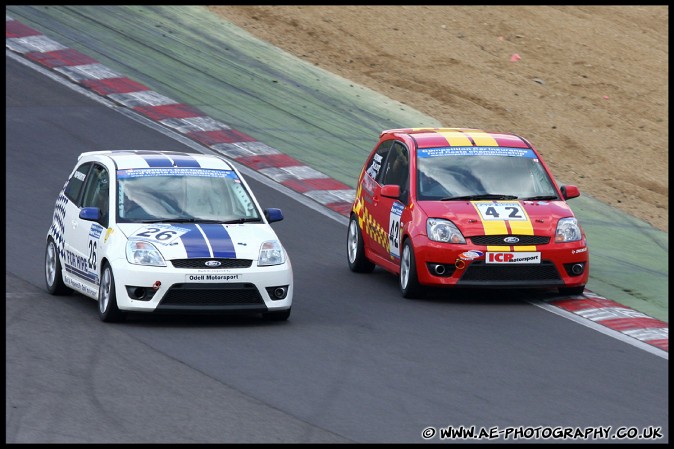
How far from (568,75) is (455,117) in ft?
14.4

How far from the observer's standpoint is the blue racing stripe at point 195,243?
12.6m

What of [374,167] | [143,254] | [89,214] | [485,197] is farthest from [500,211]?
[89,214]

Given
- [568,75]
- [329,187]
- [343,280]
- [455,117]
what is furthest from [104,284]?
[568,75]

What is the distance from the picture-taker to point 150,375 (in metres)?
10.8

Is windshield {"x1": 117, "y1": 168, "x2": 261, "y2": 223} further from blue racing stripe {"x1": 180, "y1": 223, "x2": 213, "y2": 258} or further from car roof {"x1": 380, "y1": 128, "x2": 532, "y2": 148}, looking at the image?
car roof {"x1": 380, "y1": 128, "x2": 532, "y2": 148}

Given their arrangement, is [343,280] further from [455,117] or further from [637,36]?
[637,36]

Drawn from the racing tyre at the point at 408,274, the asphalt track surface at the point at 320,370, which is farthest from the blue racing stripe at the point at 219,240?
the racing tyre at the point at 408,274

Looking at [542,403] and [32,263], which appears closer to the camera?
[542,403]

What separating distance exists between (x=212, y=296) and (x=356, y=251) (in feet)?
12.4

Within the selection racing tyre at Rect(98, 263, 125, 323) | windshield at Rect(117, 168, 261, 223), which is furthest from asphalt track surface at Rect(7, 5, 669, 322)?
racing tyre at Rect(98, 263, 125, 323)

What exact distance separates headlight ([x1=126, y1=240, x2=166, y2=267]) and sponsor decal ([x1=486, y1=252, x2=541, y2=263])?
3.59 metres

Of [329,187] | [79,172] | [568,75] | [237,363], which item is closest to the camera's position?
[237,363]

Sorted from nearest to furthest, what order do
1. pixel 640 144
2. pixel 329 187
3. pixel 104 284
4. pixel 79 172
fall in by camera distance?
pixel 104 284
pixel 79 172
pixel 329 187
pixel 640 144

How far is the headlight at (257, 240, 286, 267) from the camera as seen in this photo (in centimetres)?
1291
